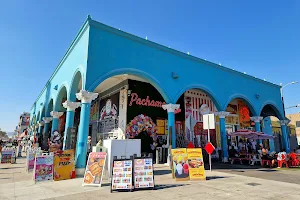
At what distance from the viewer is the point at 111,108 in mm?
15859

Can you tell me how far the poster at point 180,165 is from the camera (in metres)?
7.37

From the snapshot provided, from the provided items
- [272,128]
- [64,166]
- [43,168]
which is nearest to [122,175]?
[64,166]

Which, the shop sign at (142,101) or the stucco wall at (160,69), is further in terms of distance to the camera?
the shop sign at (142,101)

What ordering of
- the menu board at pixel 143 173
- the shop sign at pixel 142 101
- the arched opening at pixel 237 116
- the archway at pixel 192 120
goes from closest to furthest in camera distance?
the menu board at pixel 143 173
the shop sign at pixel 142 101
the archway at pixel 192 120
the arched opening at pixel 237 116

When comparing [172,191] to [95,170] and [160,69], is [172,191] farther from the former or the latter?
[160,69]

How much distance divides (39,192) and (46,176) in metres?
1.61

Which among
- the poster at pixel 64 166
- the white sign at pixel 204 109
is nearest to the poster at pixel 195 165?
the poster at pixel 64 166

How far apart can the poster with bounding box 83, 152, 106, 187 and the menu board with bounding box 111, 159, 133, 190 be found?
0.81 metres

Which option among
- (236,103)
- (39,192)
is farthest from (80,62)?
(236,103)

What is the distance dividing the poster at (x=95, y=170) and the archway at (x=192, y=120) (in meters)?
9.22

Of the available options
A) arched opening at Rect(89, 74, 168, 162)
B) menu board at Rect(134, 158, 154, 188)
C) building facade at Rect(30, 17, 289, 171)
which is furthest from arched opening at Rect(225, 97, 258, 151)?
menu board at Rect(134, 158, 154, 188)

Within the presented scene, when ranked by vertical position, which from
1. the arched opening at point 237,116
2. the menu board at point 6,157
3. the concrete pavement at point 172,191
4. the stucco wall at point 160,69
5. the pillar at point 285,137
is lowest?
the concrete pavement at point 172,191

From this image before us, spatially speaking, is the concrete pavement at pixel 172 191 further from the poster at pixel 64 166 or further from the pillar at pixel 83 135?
the pillar at pixel 83 135

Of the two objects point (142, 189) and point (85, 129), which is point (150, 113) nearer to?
point (85, 129)
